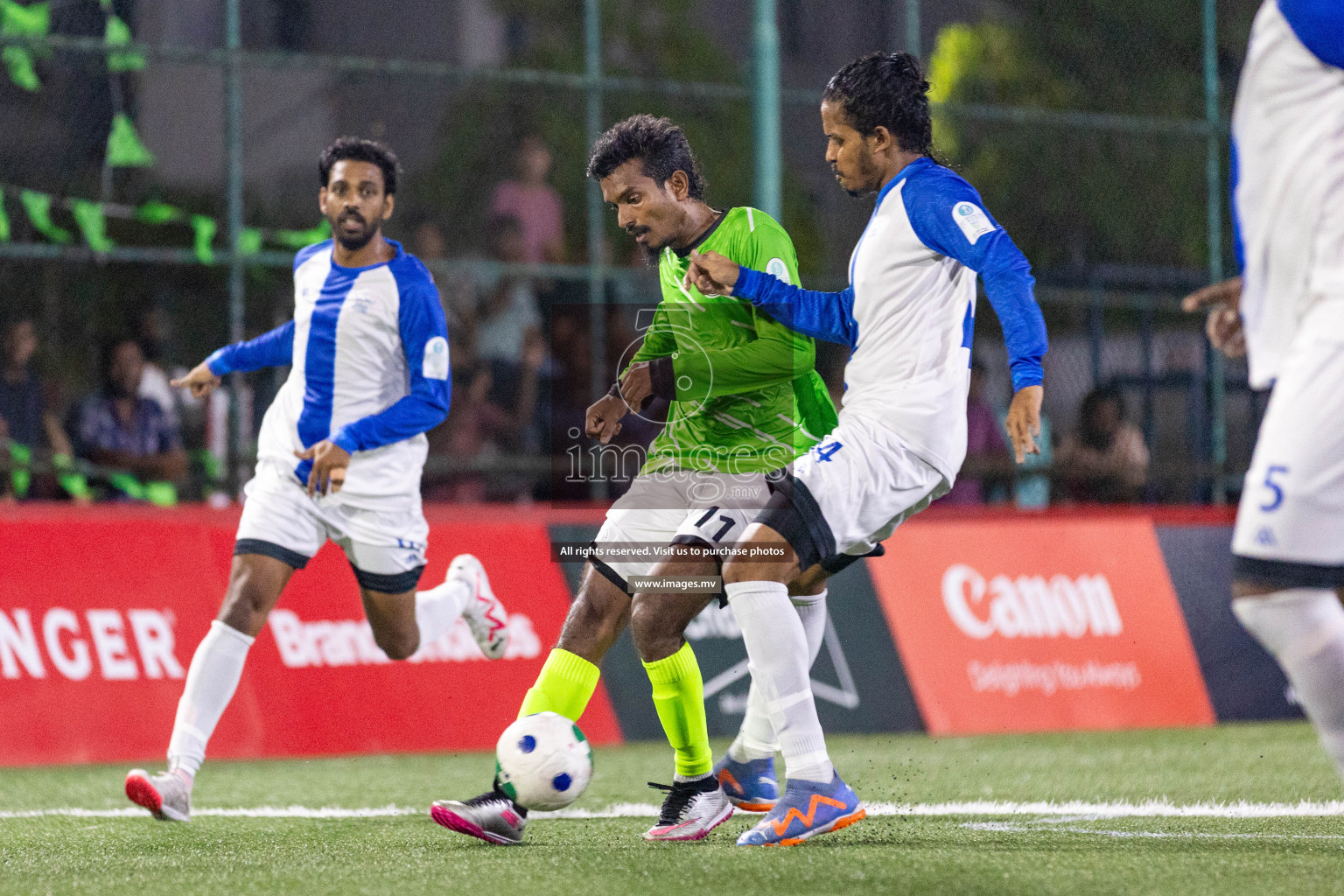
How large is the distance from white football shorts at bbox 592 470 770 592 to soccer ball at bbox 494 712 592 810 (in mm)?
524

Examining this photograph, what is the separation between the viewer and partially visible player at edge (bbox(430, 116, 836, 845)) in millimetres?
4949

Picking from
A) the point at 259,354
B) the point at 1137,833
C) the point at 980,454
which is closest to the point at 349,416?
the point at 259,354

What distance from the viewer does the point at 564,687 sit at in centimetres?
482

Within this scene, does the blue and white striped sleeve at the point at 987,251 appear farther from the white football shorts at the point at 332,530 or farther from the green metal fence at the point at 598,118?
the green metal fence at the point at 598,118

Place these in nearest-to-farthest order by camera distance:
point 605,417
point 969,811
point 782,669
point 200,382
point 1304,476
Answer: point 1304,476, point 782,669, point 605,417, point 969,811, point 200,382

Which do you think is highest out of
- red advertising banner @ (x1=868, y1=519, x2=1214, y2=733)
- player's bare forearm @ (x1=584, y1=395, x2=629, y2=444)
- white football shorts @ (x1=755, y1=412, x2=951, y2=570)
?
player's bare forearm @ (x1=584, y1=395, x2=629, y2=444)

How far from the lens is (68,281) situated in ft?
30.1

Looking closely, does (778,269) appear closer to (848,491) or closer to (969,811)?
(848,491)

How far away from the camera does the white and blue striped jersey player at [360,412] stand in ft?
19.2

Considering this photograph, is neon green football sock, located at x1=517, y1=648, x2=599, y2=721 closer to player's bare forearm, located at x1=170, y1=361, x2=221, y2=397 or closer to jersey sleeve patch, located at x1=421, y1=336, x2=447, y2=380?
jersey sleeve patch, located at x1=421, y1=336, x2=447, y2=380

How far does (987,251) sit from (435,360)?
2.25 meters

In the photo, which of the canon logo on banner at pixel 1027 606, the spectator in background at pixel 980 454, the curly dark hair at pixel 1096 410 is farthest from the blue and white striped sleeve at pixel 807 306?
the curly dark hair at pixel 1096 410

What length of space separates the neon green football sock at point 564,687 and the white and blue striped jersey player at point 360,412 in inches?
52.1

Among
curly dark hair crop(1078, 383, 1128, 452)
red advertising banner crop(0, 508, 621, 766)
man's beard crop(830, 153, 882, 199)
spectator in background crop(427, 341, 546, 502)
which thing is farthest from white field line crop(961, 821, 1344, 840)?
curly dark hair crop(1078, 383, 1128, 452)
